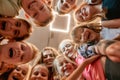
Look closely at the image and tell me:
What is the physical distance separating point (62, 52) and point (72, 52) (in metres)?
0.11

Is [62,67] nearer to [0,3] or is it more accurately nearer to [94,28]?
[94,28]

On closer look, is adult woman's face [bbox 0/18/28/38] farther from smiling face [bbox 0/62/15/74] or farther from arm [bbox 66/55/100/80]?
arm [bbox 66/55/100/80]

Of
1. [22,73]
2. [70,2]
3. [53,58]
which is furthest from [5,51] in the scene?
[70,2]

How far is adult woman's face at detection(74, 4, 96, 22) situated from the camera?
142cm

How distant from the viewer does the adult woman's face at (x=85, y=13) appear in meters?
1.42

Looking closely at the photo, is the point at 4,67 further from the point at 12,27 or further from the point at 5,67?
the point at 12,27

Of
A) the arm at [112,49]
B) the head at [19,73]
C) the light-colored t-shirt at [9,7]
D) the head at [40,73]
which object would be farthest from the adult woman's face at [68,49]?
the arm at [112,49]

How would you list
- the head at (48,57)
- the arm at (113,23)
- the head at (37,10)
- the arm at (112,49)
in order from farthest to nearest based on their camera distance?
the head at (48,57) → the head at (37,10) → the arm at (113,23) → the arm at (112,49)

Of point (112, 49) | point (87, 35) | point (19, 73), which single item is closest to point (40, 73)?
point (19, 73)

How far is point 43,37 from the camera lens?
74.6 inches

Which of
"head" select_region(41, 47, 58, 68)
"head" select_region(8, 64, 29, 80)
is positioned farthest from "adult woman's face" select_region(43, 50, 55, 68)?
"head" select_region(8, 64, 29, 80)

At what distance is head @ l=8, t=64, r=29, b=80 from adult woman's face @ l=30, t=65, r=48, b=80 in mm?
49

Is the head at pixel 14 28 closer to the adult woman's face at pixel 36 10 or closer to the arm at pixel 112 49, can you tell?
the adult woman's face at pixel 36 10

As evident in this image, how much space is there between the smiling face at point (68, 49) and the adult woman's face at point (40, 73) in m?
0.17
